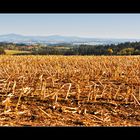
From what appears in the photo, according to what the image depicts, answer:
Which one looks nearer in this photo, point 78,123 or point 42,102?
point 78,123

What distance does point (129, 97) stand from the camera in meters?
5.40

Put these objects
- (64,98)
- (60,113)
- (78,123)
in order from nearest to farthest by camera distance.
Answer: (78,123) → (60,113) → (64,98)

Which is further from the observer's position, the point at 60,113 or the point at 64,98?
the point at 64,98

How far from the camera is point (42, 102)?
→ 4.82m
